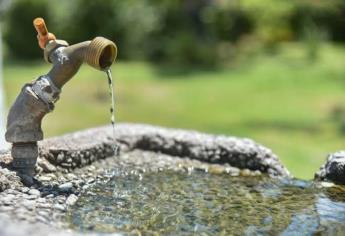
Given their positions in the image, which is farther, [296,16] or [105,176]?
[296,16]

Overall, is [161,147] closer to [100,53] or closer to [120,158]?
[120,158]

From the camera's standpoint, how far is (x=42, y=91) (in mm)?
4492

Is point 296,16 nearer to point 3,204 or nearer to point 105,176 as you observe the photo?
point 105,176

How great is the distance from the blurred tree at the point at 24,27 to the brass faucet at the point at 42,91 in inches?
490

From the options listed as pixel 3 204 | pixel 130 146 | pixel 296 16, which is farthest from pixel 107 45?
pixel 296 16

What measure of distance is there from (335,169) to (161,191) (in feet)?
4.69

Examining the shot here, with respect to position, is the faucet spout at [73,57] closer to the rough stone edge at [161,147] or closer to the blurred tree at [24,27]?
the rough stone edge at [161,147]

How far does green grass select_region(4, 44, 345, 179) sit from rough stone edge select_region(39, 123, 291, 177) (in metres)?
2.29

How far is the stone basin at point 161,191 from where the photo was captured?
4.12 m

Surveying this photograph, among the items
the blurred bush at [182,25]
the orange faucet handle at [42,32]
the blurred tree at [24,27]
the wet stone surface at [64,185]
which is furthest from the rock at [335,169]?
the blurred tree at [24,27]

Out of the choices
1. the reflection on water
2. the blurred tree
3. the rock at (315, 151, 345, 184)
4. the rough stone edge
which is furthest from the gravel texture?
the blurred tree

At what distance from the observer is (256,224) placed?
169 inches

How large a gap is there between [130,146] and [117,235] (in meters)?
2.48

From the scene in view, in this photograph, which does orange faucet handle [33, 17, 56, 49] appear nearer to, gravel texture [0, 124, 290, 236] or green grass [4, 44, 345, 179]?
gravel texture [0, 124, 290, 236]
